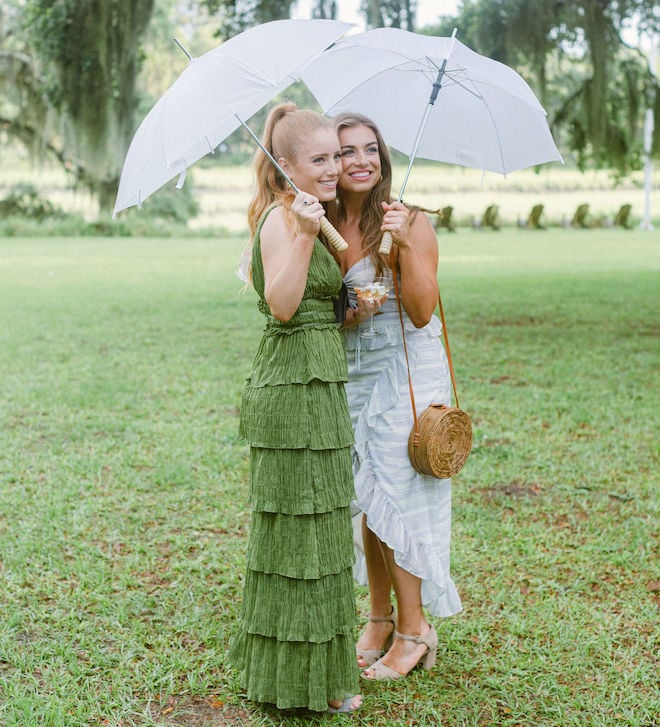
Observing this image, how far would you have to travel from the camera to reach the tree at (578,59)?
10234 millimetres

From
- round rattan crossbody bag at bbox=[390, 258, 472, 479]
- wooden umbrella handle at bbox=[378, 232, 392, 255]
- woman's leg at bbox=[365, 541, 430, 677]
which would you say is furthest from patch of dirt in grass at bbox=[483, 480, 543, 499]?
wooden umbrella handle at bbox=[378, 232, 392, 255]

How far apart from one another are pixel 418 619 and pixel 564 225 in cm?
2716

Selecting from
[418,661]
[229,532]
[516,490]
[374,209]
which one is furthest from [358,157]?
[516,490]

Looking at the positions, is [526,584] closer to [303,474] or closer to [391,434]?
[391,434]

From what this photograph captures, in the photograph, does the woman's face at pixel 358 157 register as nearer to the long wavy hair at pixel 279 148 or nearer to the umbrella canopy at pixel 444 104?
the long wavy hair at pixel 279 148

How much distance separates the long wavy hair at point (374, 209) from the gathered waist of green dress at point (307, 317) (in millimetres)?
201

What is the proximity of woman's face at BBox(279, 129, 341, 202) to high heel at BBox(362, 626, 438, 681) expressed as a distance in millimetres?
1381

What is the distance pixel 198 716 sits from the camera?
263 centimetres

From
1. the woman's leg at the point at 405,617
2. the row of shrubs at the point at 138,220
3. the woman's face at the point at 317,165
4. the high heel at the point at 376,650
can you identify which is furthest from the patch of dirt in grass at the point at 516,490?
the row of shrubs at the point at 138,220

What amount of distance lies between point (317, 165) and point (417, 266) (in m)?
0.39

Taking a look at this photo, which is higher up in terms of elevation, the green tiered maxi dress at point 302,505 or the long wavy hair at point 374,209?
the long wavy hair at point 374,209

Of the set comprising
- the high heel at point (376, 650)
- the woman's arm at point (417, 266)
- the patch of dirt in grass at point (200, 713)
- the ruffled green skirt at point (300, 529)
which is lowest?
the patch of dirt in grass at point (200, 713)

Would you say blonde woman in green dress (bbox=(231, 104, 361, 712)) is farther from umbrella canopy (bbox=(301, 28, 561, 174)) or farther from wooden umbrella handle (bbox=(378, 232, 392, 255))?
umbrella canopy (bbox=(301, 28, 561, 174))

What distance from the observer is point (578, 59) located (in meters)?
10.7
